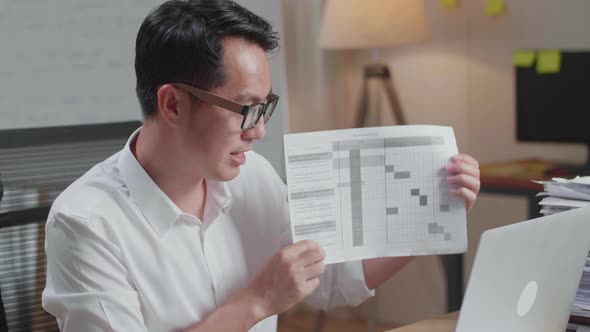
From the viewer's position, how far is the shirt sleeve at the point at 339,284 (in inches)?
70.2

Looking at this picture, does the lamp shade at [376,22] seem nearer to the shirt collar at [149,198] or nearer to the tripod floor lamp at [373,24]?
the tripod floor lamp at [373,24]

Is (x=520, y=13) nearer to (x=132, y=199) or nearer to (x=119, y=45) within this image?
(x=119, y=45)

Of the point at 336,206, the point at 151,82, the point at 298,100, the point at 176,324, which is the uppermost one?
the point at 151,82

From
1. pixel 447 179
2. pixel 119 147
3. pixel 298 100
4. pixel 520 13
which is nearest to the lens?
pixel 447 179

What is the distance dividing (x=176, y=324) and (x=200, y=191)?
0.24 metres

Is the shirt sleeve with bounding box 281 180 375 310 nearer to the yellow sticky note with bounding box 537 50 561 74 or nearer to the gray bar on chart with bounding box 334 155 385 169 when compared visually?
the gray bar on chart with bounding box 334 155 385 169

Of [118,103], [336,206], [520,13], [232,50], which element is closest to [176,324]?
[336,206]

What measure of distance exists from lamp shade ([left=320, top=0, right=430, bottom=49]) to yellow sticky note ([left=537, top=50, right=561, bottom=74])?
47cm

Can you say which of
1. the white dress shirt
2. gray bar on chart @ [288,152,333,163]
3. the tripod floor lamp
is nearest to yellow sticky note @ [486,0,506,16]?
the tripod floor lamp

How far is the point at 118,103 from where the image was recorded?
2.79 m

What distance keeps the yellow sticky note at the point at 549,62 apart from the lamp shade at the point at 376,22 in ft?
1.53

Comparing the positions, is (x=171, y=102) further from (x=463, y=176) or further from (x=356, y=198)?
(x=463, y=176)

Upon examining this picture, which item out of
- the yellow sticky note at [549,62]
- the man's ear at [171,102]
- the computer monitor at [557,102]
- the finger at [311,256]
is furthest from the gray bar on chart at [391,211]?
the yellow sticky note at [549,62]

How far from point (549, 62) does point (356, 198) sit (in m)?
2.44
